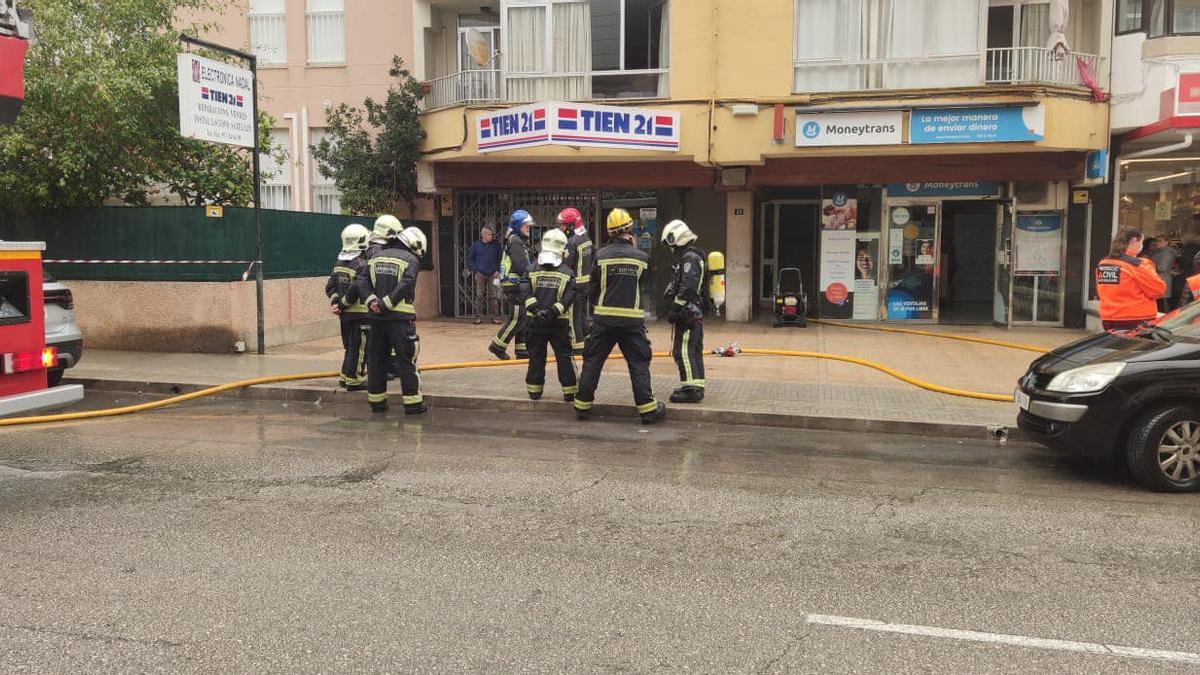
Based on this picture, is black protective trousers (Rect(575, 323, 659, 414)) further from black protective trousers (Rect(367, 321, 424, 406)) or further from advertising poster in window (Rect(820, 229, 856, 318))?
advertising poster in window (Rect(820, 229, 856, 318))

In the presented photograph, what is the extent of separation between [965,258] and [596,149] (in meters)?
8.29

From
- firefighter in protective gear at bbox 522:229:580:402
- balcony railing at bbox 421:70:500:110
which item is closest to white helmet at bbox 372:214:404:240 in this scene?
firefighter in protective gear at bbox 522:229:580:402

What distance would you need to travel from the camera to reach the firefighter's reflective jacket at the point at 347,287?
31.0ft

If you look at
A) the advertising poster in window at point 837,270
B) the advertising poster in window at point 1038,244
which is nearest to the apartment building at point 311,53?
the advertising poster in window at point 837,270

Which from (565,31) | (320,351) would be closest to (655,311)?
(565,31)

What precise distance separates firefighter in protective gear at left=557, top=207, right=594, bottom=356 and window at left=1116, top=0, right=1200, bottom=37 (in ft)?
32.3

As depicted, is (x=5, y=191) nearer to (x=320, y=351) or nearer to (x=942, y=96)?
(x=320, y=351)

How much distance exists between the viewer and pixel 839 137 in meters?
14.5

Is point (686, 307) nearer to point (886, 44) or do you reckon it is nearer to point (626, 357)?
point (626, 357)

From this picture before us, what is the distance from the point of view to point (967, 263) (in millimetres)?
18219

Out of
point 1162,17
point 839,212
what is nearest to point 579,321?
point 839,212

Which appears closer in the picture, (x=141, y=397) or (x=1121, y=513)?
(x=1121, y=513)

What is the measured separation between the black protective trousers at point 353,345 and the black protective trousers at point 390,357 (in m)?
0.58

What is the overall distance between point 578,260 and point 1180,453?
5339 millimetres
